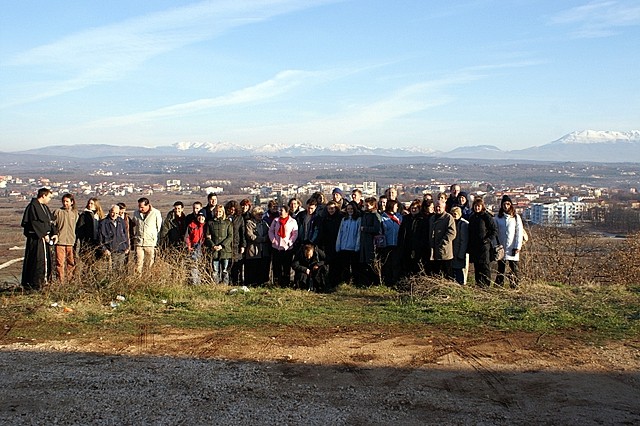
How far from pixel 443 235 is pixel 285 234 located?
9.24ft

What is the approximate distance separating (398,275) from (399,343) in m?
4.13

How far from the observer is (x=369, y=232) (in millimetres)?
11922

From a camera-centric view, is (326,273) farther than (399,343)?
Yes

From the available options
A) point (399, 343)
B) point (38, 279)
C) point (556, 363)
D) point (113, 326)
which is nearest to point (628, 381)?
point (556, 363)

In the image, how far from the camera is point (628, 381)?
6652mm

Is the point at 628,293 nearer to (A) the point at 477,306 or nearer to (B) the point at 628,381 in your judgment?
(A) the point at 477,306

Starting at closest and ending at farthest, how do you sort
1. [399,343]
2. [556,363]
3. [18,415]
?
[18,415], [556,363], [399,343]

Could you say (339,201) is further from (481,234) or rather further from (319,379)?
(319,379)

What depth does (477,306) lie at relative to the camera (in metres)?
9.88

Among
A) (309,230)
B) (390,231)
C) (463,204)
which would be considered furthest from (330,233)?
(463,204)

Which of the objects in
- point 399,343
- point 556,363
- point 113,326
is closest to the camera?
point 556,363

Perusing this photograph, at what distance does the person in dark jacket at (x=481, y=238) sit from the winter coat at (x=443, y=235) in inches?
13.6

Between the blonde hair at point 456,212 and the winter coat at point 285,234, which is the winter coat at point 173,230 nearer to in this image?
the winter coat at point 285,234

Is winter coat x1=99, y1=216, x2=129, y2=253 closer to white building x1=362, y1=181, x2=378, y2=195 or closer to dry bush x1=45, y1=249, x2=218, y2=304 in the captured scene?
dry bush x1=45, y1=249, x2=218, y2=304
